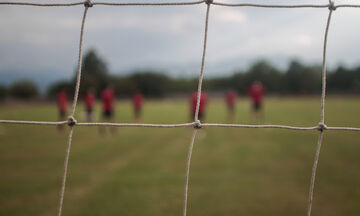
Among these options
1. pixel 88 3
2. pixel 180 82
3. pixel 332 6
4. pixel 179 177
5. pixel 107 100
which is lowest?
pixel 179 177

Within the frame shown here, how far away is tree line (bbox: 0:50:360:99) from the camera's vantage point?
149 ft

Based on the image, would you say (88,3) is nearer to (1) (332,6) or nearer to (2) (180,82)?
(1) (332,6)

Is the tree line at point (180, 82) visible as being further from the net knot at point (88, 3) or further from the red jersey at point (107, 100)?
the net knot at point (88, 3)

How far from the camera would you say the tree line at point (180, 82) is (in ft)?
149

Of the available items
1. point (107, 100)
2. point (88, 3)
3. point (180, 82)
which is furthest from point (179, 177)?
point (180, 82)

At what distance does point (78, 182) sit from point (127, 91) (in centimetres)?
4895

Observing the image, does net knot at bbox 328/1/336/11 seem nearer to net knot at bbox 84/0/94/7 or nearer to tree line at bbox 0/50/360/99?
net knot at bbox 84/0/94/7

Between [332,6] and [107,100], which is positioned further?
[107,100]

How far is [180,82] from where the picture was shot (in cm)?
6719

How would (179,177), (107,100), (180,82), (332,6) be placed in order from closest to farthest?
(332,6) → (179,177) → (107,100) → (180,82)

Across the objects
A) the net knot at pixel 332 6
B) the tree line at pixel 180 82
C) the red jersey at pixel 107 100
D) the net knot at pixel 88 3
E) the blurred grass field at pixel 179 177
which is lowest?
the blurred grass field at pixel 179 177

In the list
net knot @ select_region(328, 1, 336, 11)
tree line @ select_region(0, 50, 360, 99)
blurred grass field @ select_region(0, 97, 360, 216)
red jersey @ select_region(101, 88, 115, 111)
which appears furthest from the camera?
tree line @ select_region(0, 50, 360, 99)

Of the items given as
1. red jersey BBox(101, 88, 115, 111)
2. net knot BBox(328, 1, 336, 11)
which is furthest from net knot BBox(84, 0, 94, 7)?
red jersey BBox(101, 88, 115, 111)

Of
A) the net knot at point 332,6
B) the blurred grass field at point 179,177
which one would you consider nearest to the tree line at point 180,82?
the blurred grass field at point 179,177
